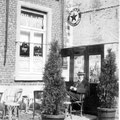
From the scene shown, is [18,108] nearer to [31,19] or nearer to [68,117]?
[68,117]

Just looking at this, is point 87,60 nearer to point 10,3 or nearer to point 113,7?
point 113,7

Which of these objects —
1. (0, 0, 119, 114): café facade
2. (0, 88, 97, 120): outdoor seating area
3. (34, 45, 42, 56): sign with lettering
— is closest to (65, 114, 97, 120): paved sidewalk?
(0, 88, 97, 120): outdoor seating area

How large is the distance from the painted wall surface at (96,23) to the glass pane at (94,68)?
0.61m

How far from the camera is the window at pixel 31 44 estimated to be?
9.21 m

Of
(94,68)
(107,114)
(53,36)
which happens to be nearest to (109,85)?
(107,114)

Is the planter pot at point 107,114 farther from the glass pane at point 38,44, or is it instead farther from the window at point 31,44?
the glass pane at point 38,44

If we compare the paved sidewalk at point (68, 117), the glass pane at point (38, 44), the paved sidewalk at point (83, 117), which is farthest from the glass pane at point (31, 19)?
the paved sidewalk at point (83, 117)

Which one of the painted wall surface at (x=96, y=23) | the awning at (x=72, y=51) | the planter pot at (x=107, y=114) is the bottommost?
the planter pot at (x=107, y=114)

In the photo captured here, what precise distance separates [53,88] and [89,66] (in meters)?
2.97

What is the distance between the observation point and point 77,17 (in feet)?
32.1

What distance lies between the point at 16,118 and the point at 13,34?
2.80 m

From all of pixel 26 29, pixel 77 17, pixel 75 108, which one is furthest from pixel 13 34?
pixel 75 108

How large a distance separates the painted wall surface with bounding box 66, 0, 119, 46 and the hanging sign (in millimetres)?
114

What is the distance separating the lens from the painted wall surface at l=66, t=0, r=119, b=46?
877 centimetres
